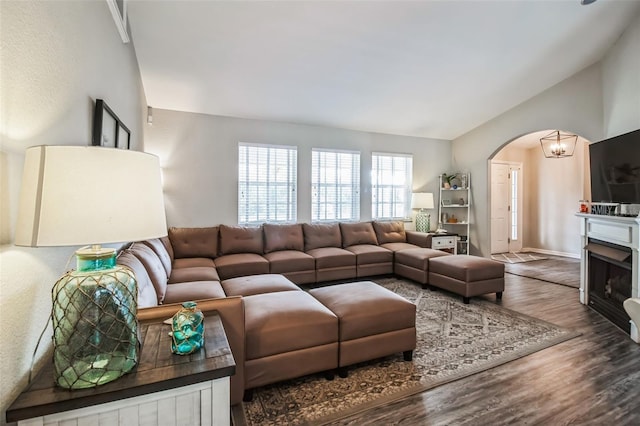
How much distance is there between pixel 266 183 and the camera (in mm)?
5055

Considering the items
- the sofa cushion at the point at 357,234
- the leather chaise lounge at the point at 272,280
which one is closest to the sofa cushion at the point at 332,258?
the leather chaise lounge at the point at 272,280

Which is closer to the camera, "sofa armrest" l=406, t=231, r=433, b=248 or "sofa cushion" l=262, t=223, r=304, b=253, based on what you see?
"sofa cushion" l=262, t=223, r=304, b=253

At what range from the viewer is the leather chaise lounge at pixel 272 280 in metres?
1.92

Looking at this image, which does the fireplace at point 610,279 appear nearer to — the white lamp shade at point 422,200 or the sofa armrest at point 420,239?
the sofa armrest at point 420,239

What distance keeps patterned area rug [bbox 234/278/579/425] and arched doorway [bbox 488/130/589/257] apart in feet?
13.7

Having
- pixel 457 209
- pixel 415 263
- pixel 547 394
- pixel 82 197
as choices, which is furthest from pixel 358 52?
pixel 457 209

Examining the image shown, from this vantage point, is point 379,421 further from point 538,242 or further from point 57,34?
point 538,242

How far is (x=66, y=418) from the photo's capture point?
88 cm

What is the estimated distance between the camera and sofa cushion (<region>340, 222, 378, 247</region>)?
5105mm

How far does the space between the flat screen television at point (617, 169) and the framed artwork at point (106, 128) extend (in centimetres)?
441

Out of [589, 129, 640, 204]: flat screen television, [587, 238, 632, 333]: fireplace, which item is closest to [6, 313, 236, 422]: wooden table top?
[587, 238, 632, 333]: fireplace

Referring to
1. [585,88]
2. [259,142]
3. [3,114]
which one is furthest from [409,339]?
[585,88]

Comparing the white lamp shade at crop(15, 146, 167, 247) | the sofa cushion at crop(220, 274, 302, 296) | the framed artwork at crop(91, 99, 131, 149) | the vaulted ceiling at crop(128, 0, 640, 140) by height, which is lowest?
the sofa cushion at crop(220, 274, 302, 296)

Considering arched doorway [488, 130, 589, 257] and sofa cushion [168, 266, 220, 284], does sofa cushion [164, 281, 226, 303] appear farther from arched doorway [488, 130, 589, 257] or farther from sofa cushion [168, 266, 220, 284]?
arched doorway [488, 130, 589, 257]
